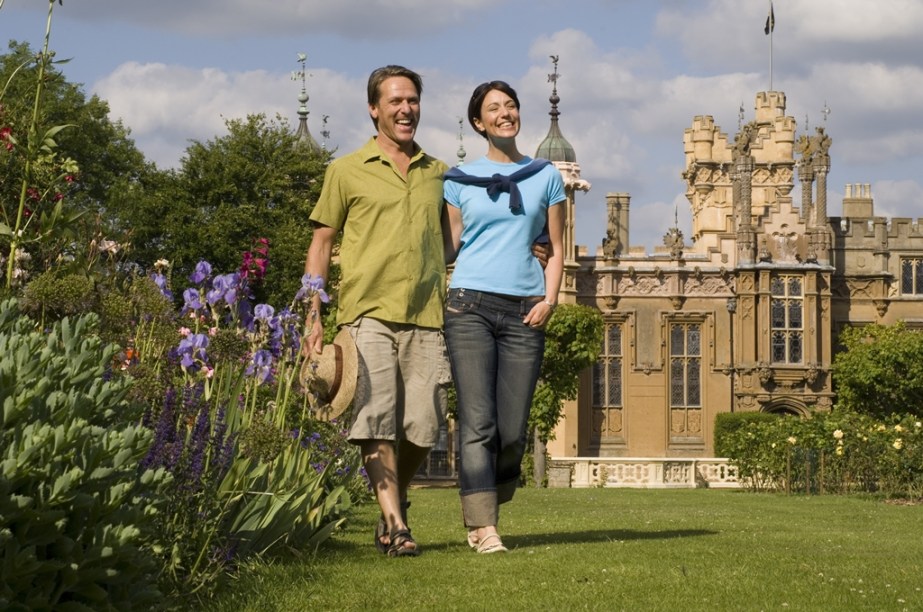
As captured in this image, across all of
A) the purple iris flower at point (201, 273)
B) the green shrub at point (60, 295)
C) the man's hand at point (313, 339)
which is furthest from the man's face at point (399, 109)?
the green shrub at point (60, 295)

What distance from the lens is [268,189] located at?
42219 mm

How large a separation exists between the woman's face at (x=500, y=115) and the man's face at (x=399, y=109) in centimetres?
42

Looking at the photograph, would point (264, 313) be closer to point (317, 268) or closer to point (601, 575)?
point (317, 268)

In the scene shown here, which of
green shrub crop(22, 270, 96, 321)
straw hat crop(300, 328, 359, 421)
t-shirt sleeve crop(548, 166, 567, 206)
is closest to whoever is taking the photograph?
green shrub crop(22, 270, 96, 321)

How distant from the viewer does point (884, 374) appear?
152 feet

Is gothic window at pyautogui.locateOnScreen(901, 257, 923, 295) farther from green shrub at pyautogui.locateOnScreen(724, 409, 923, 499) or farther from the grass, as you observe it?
the grass

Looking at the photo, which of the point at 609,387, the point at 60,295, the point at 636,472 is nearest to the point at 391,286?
the point at 60,295

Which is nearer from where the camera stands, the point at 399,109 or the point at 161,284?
the point at 399,109

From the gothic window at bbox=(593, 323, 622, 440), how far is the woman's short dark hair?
142 feet

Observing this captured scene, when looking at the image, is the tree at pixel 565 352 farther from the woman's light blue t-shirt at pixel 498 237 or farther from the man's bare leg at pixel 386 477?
the man's bare leg at pixel 386 477

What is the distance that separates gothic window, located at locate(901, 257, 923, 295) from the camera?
5350 cm

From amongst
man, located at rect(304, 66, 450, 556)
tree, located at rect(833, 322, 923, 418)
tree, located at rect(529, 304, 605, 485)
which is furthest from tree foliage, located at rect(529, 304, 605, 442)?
man, located at rect(304, 66, 450, 556)

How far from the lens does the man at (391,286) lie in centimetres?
782

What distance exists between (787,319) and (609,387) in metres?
6.39
